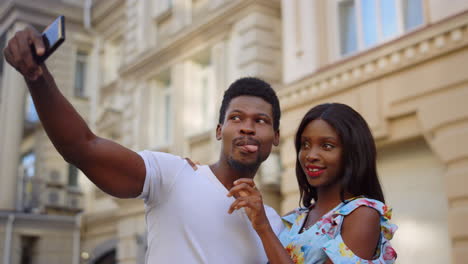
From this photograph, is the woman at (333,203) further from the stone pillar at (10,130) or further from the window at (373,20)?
the stone pillar at (10,130)

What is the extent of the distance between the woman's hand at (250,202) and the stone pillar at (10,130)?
1450 cm

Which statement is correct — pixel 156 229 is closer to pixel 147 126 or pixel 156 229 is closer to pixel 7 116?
pixel 147 126

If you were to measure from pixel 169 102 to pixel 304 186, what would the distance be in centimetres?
1031

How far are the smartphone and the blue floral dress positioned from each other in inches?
47.5

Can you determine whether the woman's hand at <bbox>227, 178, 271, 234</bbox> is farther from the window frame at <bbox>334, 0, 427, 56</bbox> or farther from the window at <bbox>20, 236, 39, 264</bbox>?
the window at <bbox>20, 236, 39, 264</bbox>

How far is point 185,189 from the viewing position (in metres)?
2.19

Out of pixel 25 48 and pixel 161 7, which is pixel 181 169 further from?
pixel 161 7

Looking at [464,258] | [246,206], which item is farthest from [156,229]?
[464,258]

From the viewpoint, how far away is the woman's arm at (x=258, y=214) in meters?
2.03


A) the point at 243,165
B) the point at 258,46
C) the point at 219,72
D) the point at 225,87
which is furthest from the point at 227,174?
the point at 219,72

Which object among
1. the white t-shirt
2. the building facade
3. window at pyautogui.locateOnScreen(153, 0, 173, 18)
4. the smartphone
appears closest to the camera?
the smartphone

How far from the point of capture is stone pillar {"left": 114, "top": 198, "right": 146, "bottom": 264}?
1202 centimetres

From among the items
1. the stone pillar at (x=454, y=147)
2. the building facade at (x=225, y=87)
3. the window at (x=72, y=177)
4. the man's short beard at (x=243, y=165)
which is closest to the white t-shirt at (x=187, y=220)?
the man's short beard at (x=243, y=165)

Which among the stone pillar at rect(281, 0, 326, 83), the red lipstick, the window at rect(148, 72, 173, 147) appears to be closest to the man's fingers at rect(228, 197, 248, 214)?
the red lipstick
